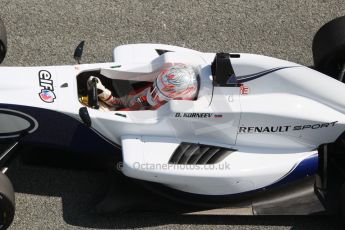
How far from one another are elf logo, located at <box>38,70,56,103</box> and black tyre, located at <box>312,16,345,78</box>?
240 centimetres

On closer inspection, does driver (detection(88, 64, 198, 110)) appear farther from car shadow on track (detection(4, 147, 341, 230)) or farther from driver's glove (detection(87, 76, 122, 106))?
car shadow on track (detection(4, 147, 341, 230))

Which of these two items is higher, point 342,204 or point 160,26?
point 160,26

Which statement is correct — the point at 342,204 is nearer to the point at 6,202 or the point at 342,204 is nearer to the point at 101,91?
the point at 101,91

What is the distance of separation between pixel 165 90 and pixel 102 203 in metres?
1.10

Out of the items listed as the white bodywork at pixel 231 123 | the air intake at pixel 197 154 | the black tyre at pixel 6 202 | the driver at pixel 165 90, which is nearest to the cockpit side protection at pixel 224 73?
the white bodywork at pixel 231 123

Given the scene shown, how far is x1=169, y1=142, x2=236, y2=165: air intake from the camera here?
4410 millimetres

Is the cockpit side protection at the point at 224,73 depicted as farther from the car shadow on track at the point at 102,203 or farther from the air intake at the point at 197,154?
the car shadow on track at the point at 102,203

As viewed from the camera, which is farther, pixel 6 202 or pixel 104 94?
pixel 104 94

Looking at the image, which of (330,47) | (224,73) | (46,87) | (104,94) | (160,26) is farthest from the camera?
(160,26)

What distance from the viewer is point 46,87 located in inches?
178

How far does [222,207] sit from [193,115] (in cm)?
86

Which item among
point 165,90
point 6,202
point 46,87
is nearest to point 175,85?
point 165,90

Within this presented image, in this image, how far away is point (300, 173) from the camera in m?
4.59

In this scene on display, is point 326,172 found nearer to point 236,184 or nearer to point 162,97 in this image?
point 236,184
